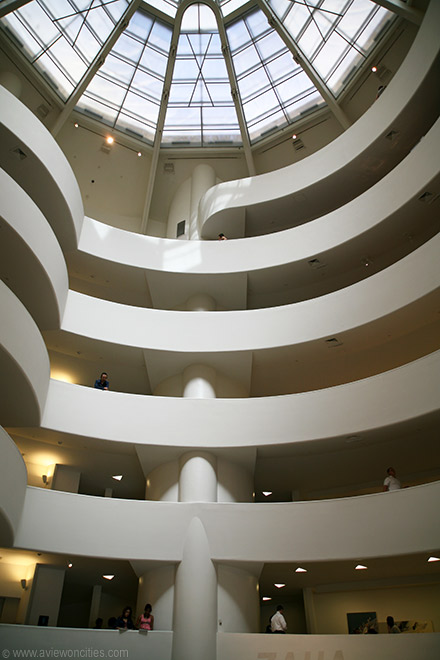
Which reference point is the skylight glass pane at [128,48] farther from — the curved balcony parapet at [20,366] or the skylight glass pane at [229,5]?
the curved balcony parapet at [20,366]

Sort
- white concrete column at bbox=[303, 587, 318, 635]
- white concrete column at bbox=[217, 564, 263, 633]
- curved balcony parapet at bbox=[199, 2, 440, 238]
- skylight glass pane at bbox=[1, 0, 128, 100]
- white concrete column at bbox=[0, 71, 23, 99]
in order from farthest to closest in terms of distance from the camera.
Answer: white concrete column at bbox=[0, 71, 23, 99] → skylight glass pane at bbox=[1, 0, 128, 100] → curved balcony parapet at bbox=[199, 2, 440, 238] → white concrete column at bbox=[303, 587, 318, 635] → white concrete column at bbox=[217, 564, 263, 633]

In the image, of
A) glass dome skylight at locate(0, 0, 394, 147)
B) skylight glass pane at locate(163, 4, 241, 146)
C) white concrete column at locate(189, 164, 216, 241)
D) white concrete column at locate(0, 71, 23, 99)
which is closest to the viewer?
glass dome skylight at locate(0, 0, 394, 147)

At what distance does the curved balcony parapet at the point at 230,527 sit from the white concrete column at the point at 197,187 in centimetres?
1508

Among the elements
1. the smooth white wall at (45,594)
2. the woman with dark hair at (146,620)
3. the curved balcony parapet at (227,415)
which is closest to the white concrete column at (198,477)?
the curved balcony parapet at (227,415)

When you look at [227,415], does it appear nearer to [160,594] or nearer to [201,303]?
[160,594]

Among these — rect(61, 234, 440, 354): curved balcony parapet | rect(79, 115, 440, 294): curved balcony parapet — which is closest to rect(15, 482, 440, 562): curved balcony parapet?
rect(61, 234, 440, 354): curved balcony parapet

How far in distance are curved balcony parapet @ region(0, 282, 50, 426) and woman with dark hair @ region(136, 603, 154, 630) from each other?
264 inches

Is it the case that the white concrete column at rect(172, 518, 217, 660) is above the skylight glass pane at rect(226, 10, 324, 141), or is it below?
below

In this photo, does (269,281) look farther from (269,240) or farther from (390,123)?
(390,123)

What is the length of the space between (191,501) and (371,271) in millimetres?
12841

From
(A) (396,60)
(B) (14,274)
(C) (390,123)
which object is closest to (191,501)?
(B) (14,274)

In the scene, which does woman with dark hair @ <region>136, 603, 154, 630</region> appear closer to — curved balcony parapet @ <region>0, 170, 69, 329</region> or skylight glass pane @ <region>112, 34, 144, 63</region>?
curved balcony parapet @ <region>0, 170, 69, 329</region>

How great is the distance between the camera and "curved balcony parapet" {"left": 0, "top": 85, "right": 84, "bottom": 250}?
62.8 feet

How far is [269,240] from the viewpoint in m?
23.5
